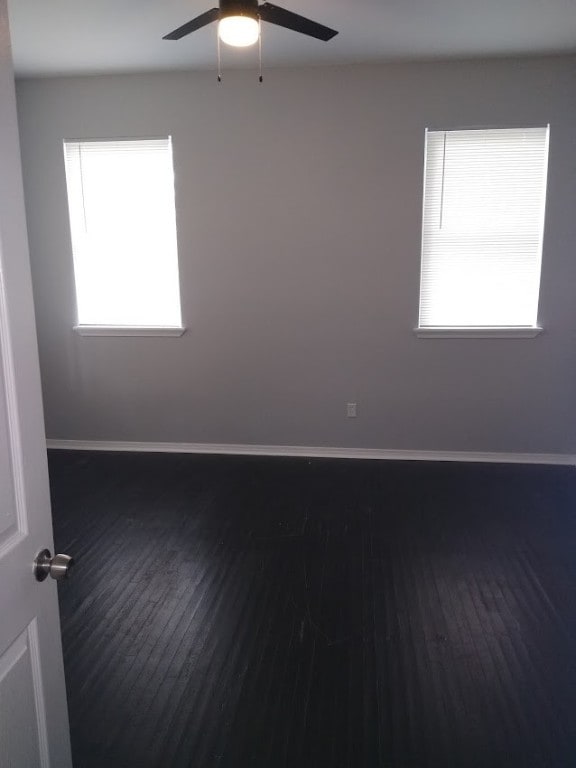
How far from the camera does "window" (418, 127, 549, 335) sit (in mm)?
3805

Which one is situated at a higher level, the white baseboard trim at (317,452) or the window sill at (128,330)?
the window sill at (128,330)

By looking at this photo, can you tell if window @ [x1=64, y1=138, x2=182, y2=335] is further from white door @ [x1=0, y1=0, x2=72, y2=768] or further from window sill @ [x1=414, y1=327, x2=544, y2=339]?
white door @ [x1=0, y1=0, x2=72, y2=768]

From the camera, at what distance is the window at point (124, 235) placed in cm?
408

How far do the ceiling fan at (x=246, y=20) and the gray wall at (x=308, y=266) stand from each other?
1.43 m

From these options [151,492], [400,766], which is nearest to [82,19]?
[151,492]

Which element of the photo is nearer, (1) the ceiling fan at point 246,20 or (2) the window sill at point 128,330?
(1) the ceiling fan at point 246,20

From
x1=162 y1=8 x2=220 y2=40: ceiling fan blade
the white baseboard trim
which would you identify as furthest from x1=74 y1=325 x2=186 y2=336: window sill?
x1=162 y1=8 x2=220 y2=40: ceiling fan blade

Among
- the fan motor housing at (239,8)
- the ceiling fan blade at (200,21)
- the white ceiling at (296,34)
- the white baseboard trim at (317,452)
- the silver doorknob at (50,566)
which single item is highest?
the white ceiling at (296,34)

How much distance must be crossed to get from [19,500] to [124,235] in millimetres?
3422

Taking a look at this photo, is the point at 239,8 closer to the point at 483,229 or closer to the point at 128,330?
the point at 483,229

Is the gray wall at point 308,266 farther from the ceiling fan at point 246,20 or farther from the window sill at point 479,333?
the ceiling fan at point 246,20

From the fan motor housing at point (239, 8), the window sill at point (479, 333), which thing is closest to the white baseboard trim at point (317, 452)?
the window sill at point (479, 333)

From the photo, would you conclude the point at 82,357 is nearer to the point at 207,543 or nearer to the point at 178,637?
the point at 207,543

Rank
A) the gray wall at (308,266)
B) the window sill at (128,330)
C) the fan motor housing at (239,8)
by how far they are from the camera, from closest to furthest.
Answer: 1. the fan motor housing at (239,8)
2. the gray wall at (308,266)
3. the window sill at (128,330)
